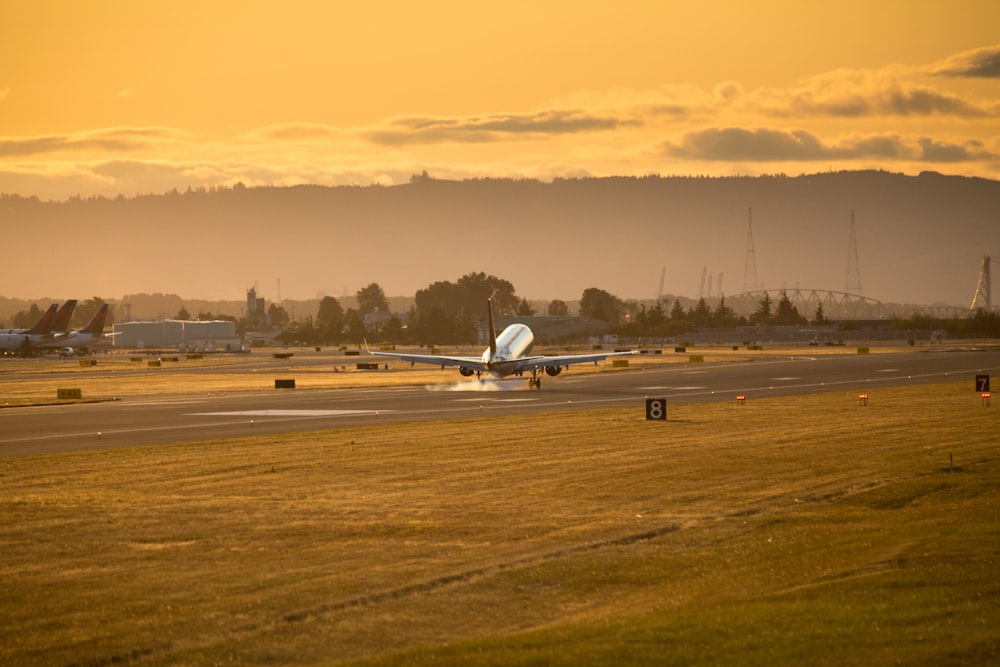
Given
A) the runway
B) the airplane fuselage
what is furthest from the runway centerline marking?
the airplane fuselage

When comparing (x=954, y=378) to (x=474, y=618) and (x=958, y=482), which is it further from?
(x=474, y=618)

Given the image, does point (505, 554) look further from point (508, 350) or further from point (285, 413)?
point (508, 350)

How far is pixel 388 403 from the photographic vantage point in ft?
268

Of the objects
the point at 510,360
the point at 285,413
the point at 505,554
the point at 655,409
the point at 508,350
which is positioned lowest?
the point at 505,554

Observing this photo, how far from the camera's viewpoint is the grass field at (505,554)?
20266 millimetres

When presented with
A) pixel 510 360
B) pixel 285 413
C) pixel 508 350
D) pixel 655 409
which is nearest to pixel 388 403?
pixel 285 413

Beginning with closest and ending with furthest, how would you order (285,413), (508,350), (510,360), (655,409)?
1. (655,409)
2. (285,413)
3. (510,360)
4. (508,350)

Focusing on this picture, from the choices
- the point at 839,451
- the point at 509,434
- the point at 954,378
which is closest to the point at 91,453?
the point at 509,434

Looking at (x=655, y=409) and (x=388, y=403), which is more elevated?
(x=655, y=409)

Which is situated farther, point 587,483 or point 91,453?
point 91,453

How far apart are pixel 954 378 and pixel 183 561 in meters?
91.3

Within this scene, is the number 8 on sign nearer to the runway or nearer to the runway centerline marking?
the runway

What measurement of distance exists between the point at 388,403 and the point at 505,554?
54.0 m

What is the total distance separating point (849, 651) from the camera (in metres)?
18.8
